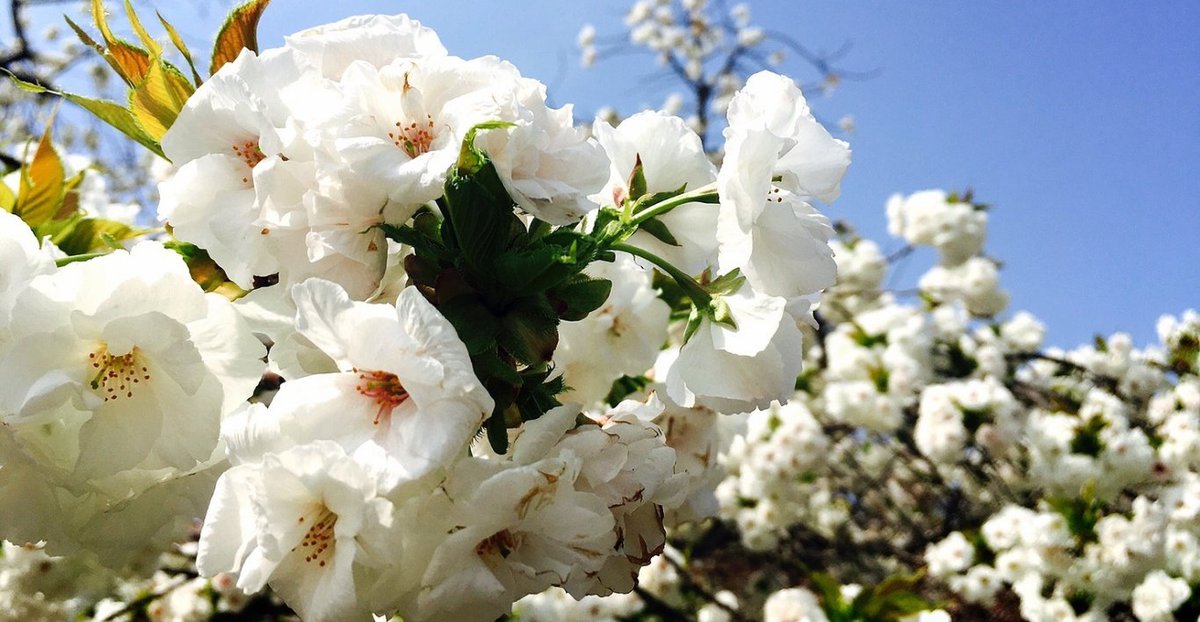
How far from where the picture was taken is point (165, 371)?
1.98 feet

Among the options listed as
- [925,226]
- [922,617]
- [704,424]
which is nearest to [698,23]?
[925,226]

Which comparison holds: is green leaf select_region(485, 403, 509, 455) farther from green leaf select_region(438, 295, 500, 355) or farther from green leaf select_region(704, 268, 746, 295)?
green leaf select_region(704, 268, 746, 295)

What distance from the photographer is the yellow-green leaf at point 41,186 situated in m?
1.10

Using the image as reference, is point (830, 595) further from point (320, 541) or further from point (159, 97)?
point (159, 97)

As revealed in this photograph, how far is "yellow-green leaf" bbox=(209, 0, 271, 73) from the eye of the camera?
752mm

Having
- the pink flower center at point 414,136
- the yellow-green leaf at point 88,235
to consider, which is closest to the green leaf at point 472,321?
the pink flower center at point 414,136

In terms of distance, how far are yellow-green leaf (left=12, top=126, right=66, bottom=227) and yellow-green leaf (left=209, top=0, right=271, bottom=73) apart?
0.53 metres

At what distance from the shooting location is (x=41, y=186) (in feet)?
3.67

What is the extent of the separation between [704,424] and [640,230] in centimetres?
29

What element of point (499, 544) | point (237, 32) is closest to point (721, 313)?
point (499, 544)

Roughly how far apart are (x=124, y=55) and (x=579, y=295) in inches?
20.2

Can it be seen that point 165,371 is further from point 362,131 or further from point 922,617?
point 922,617

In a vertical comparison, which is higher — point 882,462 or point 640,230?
point 640,230

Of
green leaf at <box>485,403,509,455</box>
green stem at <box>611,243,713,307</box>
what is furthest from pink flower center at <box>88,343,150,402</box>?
green stem at <box>611,243,713,307</box>
